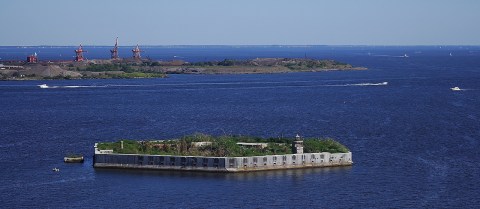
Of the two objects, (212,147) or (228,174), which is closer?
(228,174)

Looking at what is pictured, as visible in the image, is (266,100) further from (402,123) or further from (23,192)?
(23,192)

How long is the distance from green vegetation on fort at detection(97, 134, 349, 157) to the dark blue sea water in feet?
6.76

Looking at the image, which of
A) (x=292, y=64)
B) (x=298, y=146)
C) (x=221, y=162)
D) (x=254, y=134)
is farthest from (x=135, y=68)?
(x=221, y=162)

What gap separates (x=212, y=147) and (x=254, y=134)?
14131mm

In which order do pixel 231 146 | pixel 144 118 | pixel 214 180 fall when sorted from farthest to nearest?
pixel 144 118, pixel 231 146, pixel 214 180

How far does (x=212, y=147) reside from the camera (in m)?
47.2

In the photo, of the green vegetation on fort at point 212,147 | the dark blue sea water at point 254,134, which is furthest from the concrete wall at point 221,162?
the green vegetation on fort at point 212,147

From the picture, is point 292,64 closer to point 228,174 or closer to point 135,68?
point 135,68

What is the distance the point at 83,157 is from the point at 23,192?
975 cm

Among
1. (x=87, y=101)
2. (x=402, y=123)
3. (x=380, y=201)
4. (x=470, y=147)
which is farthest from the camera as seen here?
(x=87, y=101)

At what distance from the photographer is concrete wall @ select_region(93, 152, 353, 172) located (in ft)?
148

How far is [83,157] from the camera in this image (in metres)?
49.8

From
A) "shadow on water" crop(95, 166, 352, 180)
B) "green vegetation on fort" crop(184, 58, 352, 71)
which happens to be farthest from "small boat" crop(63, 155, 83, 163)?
"green vegetation on fort" crop(184, 58, 352, 71)

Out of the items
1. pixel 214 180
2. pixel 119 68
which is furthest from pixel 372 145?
pixel 119 68
